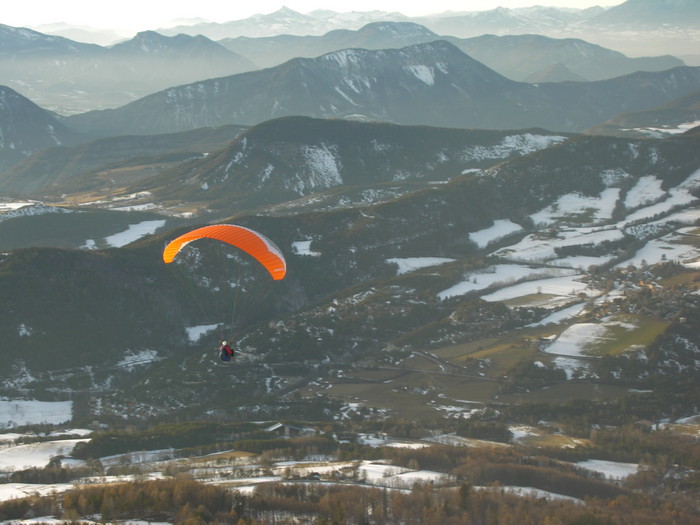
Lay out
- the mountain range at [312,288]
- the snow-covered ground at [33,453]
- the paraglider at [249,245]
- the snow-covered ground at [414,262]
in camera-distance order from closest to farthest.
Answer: the paraglider at [249,245], the snow-covered ground at [33,453], the mountain range at [312,288], the snow-covered ground at [414,262]

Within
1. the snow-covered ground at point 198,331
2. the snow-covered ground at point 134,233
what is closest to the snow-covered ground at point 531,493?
the snow-covered ground at point 198,331

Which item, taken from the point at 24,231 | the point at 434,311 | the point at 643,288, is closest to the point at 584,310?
the point at 643,288

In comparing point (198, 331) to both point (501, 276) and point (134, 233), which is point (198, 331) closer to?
point (501, 276)

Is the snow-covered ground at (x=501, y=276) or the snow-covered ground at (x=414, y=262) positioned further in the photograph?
the snow-covered ground at (x=414, y=262)

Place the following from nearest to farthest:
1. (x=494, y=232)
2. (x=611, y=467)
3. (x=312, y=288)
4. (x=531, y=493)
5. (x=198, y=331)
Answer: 1. (x=531, y=493)
2. (x=611, y=467)
3. (x=198, y=331)
4. (x=312, y=288)
5. (x=494, y=232)

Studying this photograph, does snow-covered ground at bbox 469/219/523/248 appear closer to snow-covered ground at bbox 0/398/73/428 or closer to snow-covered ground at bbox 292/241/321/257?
snow-covered ground at bbox 292/241/321/257

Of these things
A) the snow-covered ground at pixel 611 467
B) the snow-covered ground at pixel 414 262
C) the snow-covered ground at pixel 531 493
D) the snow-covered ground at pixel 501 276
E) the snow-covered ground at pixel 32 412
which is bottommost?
the snow-covered ground at pixel 611 467

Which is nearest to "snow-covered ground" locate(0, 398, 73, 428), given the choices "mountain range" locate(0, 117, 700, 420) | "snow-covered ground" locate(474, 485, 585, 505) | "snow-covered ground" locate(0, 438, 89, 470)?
"mountain range" locate(0, 117, 700, 420)

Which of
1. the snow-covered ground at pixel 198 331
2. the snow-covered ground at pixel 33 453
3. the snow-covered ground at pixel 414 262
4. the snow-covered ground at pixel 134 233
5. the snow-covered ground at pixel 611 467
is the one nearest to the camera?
the snow-covered ground at pixel 611 467

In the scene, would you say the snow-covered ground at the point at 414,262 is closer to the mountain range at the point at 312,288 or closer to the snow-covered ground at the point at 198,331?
the mountain range at the point at 312,288

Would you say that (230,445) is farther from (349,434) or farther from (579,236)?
(579,236)

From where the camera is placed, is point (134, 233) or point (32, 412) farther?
point (134, 233)

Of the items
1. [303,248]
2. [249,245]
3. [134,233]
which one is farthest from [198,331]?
[134,233]
